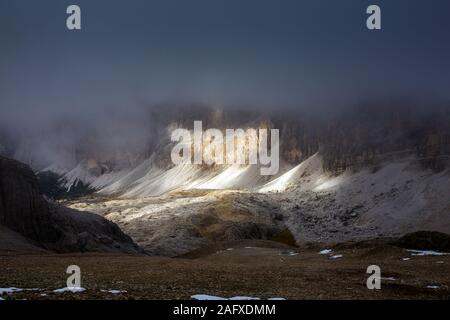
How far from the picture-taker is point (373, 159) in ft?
507

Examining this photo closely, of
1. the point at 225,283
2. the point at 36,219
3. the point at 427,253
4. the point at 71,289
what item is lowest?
the point at 427,253

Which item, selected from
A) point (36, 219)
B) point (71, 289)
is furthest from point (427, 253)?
point (36, 219)

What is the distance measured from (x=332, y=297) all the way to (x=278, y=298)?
2320mm

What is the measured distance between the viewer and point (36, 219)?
55906mm

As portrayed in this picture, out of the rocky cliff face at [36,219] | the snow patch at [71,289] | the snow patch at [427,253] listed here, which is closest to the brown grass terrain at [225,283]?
the snow patch at [71,289]

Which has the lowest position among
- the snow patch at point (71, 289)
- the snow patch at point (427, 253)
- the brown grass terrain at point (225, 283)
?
the snow patch at point (427, 253)

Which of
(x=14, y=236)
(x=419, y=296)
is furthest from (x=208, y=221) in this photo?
(x=419, y=296)

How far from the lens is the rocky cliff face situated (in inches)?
2135

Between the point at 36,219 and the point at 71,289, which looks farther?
the point at 36,219

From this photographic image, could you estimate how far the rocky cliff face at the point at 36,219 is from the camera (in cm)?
5422

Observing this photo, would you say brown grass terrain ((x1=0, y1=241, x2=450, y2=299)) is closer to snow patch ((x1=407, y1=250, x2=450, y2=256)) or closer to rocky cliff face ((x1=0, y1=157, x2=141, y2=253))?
snow patch ((x1=407, y1=250, x2=450, y2=256))

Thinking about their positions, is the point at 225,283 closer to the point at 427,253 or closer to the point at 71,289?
the point at 71,289

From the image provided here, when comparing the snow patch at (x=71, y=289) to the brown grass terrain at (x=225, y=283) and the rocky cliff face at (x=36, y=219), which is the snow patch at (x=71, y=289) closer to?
the brown grass terrain at (x=225, y=283)

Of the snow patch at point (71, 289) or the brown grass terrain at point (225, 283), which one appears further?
the brown grass terrain at point (225, 283)
